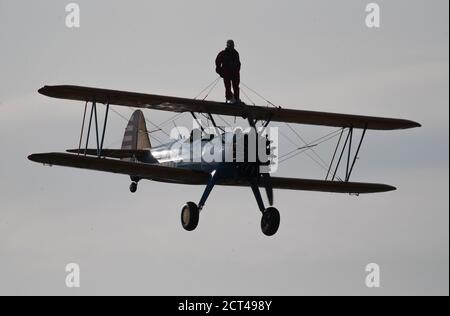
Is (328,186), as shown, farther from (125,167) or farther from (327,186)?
(125,167)

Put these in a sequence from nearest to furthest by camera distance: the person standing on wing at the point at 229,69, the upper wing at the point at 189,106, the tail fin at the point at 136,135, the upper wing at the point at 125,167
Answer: the upper wing at the point at 125,167
the upper wing at the point at 189,106
the person standing on wing at the point at 229,69
the tail fin at the point at 136,135

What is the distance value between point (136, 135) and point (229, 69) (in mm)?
6923

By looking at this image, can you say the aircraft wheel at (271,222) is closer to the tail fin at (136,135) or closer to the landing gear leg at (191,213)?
the landing gear leg at (191,213)

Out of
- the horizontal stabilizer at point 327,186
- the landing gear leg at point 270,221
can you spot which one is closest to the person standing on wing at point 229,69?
the horizontal stabilizer at point 327,186

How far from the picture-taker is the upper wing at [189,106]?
19141 millimetres

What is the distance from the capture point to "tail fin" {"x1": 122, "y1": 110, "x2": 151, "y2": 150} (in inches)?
1028

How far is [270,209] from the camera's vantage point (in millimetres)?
19516

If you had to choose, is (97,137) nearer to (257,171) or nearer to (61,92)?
(61,92)

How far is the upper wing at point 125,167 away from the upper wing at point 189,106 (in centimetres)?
142

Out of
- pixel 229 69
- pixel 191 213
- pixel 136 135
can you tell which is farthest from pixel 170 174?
pixel 136 135

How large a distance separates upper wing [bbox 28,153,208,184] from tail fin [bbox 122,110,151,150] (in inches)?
228

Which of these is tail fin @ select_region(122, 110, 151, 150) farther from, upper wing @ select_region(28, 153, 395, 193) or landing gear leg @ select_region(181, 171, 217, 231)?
landing gear leg @ select_region(181, 171, 217, 231)
